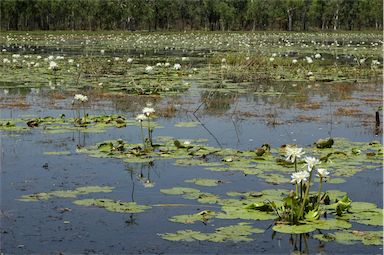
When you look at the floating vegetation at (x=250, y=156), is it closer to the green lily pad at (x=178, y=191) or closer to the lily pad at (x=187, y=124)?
the green lily pad at (x=178, y=191)

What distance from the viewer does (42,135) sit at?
913cm

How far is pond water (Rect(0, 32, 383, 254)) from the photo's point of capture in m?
4.80

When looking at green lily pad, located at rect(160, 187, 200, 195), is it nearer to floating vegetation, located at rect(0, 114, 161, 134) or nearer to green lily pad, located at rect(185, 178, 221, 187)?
green lily pad, located at rect(185, 178, 221, 187)

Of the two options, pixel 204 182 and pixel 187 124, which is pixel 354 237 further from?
pixel 187 124

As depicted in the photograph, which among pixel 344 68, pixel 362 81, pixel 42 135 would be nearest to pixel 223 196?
pixel 42 135

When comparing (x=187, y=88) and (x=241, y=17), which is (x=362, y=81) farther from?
(x=241, y=17)

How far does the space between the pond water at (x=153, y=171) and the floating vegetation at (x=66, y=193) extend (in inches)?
2.9

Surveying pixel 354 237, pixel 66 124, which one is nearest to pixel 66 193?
pixel 354 237

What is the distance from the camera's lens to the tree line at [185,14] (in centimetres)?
7303

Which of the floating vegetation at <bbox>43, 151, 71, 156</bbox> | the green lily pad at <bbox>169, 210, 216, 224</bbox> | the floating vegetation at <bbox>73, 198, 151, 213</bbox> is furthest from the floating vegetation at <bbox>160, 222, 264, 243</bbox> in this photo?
the floating vegetation at <bbox>43, 151, 71, 156</bbox>

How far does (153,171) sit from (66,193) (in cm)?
135

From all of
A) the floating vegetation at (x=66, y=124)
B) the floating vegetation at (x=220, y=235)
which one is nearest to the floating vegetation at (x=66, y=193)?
the floating vegetation at (x=220, y=235)

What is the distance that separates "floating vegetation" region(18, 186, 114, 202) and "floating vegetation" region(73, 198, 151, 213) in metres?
0.28

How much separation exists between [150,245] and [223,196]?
150 cm
